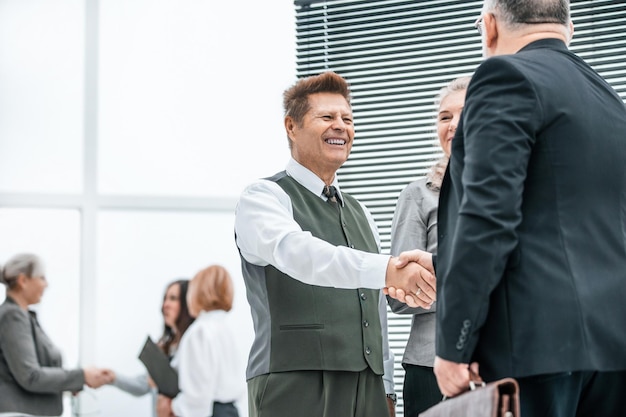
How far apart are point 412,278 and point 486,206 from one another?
28.7 inches

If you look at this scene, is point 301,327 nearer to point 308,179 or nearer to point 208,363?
point 308,179

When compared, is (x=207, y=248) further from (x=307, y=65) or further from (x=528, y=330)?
(x=528, y=330)

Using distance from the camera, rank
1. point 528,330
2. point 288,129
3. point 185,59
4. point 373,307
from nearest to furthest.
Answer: point 528,330 < point 373,307 < point 288,129 < point 185,59

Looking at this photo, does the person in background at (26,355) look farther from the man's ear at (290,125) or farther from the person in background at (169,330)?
the man's ear at (290,125)

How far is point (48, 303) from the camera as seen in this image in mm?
5578

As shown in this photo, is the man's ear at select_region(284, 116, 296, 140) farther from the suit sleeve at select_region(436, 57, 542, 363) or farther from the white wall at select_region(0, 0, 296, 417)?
the white wall at select_region(0, 0, 296, 417)

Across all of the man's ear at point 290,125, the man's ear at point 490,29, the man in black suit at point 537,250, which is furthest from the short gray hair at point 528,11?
the man's ear at point 290,125

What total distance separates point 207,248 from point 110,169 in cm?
78

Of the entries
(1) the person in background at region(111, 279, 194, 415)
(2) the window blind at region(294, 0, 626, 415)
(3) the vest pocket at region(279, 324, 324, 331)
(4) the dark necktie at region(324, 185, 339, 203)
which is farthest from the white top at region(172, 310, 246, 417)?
(3) the vest pocket at region(279, 324, 324, 331)

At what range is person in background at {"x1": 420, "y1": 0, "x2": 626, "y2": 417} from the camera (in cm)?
145

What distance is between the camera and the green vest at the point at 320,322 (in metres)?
2.19

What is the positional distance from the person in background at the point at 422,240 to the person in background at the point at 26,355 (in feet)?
8.64

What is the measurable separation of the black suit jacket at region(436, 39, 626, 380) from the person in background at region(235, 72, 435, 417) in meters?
0.62

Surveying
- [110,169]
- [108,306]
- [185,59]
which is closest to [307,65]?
[185,59]
